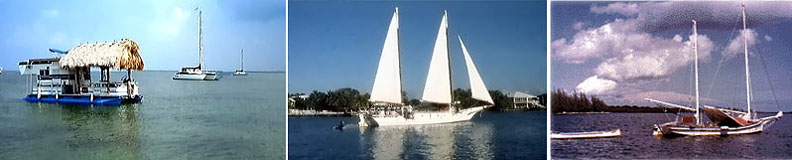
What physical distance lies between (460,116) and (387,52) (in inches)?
40.9

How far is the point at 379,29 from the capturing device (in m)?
9.04

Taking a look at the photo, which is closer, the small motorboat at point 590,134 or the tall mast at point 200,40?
the tall mast at point 200,40

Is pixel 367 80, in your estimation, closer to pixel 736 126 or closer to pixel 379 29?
pixel 379 29

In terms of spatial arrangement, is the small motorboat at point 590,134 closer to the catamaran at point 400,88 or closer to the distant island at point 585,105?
the distant island at point 585,105

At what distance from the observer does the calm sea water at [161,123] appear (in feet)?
26.7

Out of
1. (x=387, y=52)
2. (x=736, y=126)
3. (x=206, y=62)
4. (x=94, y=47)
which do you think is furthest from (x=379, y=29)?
(x=736, y=126)

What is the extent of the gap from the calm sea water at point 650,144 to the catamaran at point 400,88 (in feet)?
3.09

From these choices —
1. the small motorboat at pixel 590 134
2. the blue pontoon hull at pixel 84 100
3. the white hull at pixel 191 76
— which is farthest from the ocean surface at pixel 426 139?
the blue pontoon hull at pixel 84 100

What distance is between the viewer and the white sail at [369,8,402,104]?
9047mm

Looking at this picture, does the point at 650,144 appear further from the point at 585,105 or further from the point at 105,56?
the point at 105,56

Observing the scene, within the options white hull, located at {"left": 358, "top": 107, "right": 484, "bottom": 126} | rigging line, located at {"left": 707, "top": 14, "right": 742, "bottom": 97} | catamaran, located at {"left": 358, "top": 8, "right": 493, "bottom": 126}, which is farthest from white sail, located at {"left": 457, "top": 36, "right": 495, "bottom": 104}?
rigging line, located at {"left": 707, "top": 14, "right": 742, "bottom": 97}

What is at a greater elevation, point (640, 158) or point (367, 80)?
point (367, 80)

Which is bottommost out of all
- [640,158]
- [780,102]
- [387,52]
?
[640,158]

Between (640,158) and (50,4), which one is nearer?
(50,4)
